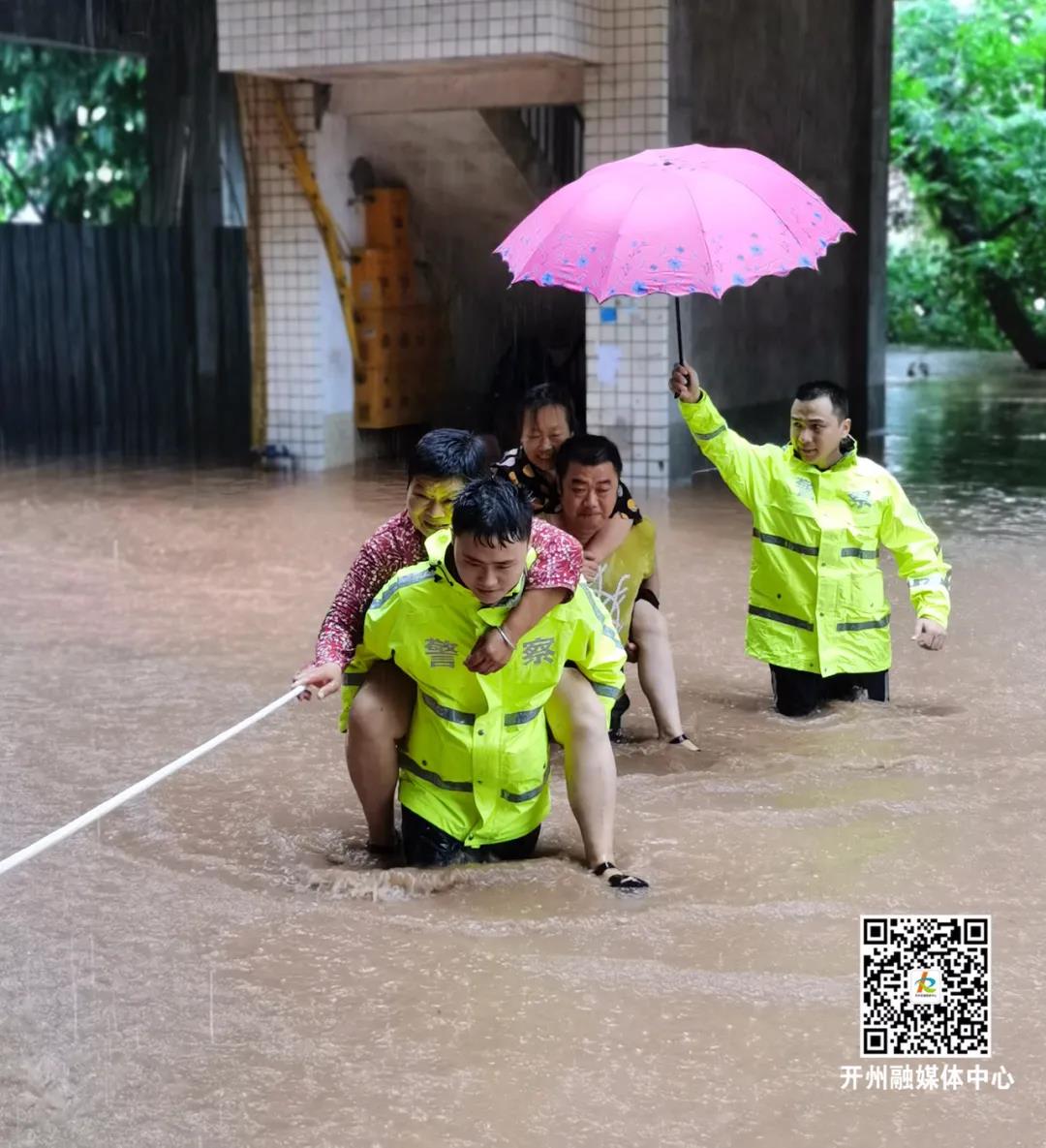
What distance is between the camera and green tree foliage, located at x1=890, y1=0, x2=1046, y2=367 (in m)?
26.5

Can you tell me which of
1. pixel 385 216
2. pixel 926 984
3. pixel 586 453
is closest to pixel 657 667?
pixel 586 453

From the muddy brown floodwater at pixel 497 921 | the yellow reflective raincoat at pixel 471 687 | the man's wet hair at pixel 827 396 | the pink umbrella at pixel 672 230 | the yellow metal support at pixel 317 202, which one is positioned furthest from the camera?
the yellow metal support at pixel 317 202

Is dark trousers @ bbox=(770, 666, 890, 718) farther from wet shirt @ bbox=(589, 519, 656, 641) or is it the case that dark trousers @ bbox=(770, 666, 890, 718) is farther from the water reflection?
the water reflection

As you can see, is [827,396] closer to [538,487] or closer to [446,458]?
[538,487]

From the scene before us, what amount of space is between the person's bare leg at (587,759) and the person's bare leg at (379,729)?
0.37 meters

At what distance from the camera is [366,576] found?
4441 mm

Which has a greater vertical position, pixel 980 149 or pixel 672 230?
pixel 980 149

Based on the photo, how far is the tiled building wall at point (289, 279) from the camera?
41.5 ft

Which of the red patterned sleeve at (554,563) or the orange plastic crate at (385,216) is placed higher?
the orange plastic crate at (385,216)

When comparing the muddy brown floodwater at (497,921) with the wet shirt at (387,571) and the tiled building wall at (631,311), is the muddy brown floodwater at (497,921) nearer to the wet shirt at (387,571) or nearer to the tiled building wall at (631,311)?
the wet shirt at (387,571)

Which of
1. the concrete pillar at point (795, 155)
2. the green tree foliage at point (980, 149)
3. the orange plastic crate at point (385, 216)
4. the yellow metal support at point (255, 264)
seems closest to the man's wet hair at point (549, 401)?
the concrete pillar at point (795, 155)

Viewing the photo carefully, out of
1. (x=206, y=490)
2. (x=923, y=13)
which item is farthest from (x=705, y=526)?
(x=923, y=13)

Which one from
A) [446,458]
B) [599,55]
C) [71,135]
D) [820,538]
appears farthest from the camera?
[71,135]

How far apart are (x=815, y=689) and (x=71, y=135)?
13853 mm
